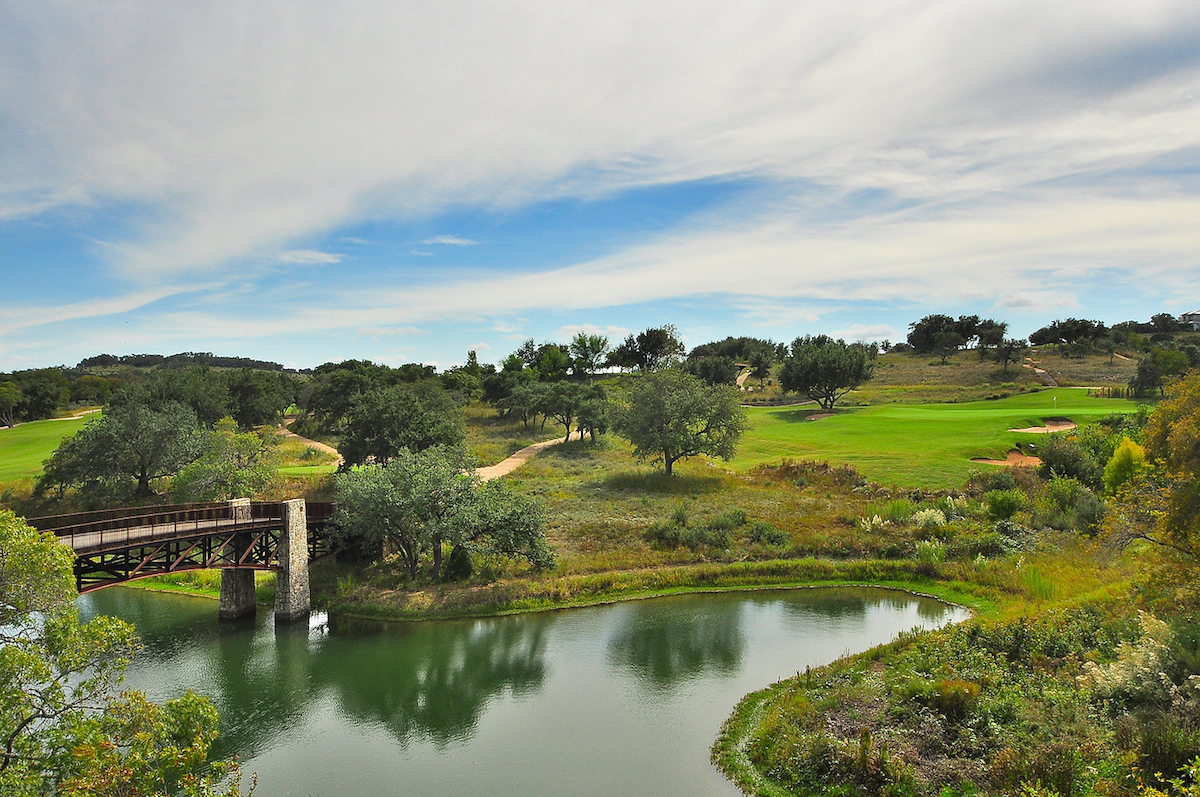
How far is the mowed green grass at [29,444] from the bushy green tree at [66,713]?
57376mm

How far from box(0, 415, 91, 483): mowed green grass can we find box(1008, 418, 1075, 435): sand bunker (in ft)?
A: 262

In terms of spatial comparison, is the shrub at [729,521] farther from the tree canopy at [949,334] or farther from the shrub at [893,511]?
the tree canopy at [949,334]

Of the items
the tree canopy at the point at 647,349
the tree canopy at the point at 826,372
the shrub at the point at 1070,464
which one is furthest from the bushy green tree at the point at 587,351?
the shrub at the point at 1070,464

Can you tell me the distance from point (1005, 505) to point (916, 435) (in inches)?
862

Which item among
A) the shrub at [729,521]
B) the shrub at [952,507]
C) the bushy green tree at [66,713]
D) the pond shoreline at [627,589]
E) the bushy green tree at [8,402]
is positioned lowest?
the pond shoreline at [627,589]

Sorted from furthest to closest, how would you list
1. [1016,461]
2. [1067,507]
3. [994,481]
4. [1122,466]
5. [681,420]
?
[681,420], [1016,461], [994,481], [1067,507], [1122,466]

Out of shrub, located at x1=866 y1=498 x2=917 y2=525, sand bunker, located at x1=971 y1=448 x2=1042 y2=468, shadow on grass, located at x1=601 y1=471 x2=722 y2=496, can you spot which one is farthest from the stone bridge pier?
sand bunker, located at x1=971 y1=448 x2=1042 y2=468

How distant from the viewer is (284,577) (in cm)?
3100

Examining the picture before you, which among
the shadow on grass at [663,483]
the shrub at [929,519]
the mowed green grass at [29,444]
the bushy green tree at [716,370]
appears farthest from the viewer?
the bushy green tree at [716,370]

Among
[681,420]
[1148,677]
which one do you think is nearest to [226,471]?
[681,420]

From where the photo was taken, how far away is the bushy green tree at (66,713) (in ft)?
31.6

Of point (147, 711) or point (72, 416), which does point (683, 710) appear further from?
point (72, 416)

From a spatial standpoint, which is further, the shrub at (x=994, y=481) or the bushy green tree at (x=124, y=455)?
the bushy green tree at (x=124, y=455)

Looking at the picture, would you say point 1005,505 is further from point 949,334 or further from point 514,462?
point 949,334
